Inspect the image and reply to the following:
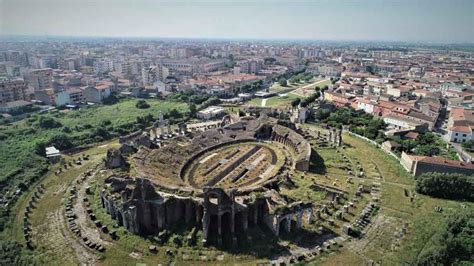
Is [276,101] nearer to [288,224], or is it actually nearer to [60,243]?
[288,224]

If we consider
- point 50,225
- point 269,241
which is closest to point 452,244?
point 269,241

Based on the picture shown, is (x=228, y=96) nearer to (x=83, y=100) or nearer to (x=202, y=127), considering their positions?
(x=202, y=127)

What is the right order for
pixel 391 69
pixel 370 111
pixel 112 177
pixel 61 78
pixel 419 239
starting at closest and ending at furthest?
pixel 419 239, pixel 112 177, pixel 370 111, pixel 61 78, pixel 391 69

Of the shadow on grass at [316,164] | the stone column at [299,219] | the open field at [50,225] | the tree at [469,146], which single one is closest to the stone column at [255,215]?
the stone column at [299,219]

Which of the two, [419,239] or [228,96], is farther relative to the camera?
[228,96]

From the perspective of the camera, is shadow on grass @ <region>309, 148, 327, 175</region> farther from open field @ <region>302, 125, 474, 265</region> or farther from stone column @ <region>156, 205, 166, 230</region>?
stone column @ <region>156, 205, 166, 230</region>

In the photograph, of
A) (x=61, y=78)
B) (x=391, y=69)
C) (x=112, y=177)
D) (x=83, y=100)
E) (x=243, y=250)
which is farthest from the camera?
(x=391, y=69)

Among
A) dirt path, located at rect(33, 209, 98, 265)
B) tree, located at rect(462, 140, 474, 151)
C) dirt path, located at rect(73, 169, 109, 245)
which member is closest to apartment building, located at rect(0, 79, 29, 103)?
dirt path, located at rect(73, 169, 109, 245)

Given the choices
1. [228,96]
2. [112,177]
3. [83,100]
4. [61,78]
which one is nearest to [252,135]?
[112,177]
